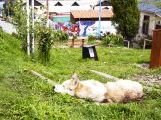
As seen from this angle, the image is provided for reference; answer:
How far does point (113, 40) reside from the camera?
107ft

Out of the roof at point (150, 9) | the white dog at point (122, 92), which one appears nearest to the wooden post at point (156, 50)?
the white dog at point (122, 92)

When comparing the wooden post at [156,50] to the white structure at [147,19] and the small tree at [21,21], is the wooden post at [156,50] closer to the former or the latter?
the small tree at [21,21]

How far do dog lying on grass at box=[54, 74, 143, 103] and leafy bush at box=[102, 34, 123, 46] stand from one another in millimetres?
22878

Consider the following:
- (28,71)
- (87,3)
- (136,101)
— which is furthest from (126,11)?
(87,3)

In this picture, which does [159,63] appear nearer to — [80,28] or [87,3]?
[80,28]

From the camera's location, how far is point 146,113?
285 inches

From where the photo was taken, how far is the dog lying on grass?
845 centimetres

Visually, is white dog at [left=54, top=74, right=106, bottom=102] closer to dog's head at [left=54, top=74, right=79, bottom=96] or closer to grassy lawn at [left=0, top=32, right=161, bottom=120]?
dog's head at [left=54, top=74, right=79, bottom=96]

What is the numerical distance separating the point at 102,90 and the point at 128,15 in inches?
1029

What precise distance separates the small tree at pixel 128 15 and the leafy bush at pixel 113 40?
1051mm

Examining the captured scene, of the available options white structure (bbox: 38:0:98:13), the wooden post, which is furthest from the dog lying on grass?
white structure (bbox: 38:0:98:13)

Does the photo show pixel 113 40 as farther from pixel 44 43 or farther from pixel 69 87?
pixel 69 87

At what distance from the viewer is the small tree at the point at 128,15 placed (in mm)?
34188

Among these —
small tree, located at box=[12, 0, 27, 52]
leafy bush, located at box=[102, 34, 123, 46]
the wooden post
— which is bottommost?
leafy bush, located at box=[102, 34, 123, 46]
